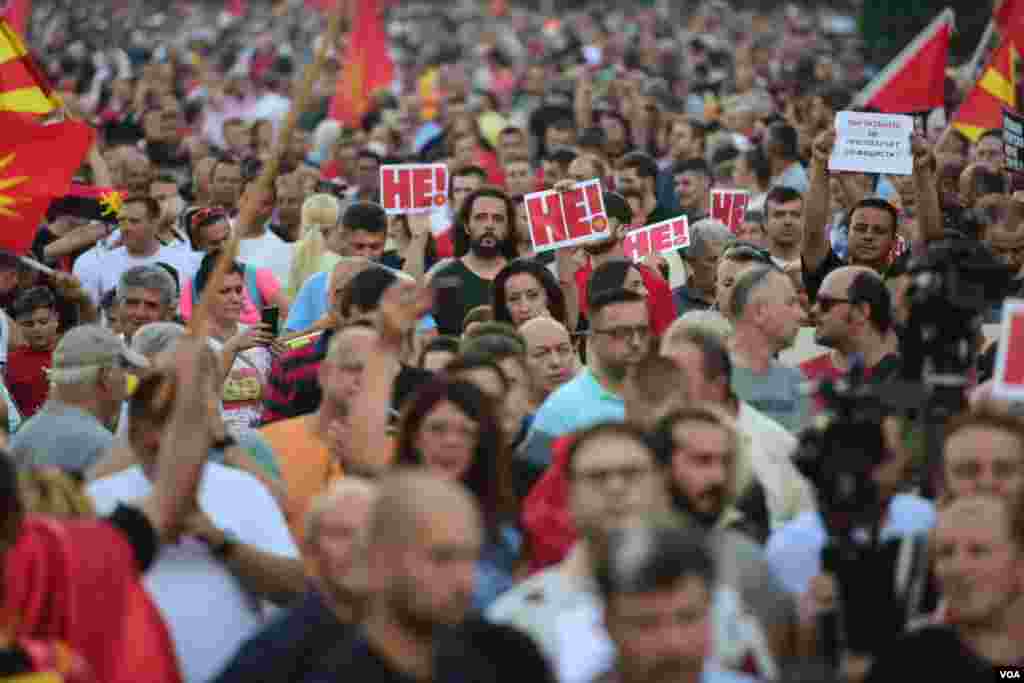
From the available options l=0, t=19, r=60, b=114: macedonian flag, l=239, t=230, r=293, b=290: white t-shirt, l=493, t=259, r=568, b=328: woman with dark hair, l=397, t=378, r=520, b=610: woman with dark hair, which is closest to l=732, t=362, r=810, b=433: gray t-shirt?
l=493, t=259, r=568, b=328: woman with dark hair

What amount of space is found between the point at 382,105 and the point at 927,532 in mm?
17199

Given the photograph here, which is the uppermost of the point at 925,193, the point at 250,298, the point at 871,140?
the point at 925,193

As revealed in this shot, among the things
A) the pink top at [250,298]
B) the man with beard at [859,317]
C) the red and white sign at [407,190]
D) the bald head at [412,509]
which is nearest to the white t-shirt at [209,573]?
the bald head at [412,509]

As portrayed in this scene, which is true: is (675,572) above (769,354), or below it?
above

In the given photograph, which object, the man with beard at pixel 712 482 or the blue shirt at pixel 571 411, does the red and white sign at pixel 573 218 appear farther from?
the man with beard at pixel 712 482

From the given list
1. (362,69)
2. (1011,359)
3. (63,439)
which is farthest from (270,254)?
(362,69)

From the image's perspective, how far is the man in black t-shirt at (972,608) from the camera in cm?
526

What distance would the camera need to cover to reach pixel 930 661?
525 cm

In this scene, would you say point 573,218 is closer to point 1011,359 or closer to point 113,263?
point 113,263

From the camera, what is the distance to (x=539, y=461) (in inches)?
302

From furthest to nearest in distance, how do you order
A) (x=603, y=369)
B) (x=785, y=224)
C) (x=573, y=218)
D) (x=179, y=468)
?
(x=785, y=224), (x=573, y=218), (x=603, y=369), (x=179, y=468)

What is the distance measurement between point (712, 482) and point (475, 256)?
5108 millimetres

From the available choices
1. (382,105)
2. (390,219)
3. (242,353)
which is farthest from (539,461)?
(382,105)

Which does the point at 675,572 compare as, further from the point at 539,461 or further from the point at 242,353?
the point at 242,353
